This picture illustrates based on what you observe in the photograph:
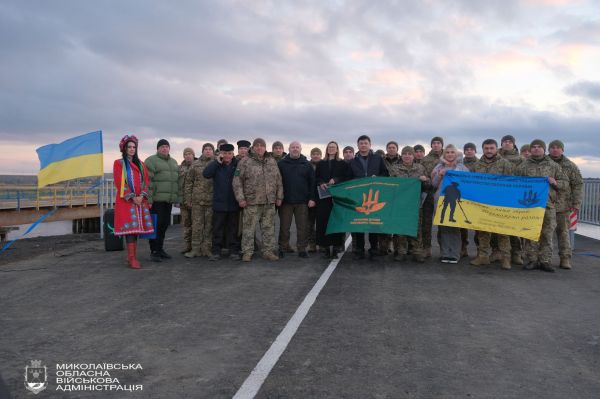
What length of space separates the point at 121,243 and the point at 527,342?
28.4ft

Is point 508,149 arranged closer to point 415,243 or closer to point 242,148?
point 415,243

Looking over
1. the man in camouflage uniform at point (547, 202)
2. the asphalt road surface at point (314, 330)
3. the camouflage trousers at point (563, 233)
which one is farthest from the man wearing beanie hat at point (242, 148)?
the camouflage trousers at point (563, 233)

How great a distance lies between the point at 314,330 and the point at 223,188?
5096 millimetres

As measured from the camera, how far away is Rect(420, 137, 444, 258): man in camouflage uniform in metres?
9.83

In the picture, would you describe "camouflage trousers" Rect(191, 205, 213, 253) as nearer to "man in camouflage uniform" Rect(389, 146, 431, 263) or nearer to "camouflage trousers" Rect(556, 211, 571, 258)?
"man in camouflage uniform" Rect(389, 146, 431, 263)

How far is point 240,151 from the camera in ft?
33.1

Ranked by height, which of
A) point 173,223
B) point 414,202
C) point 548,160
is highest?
point 548,160

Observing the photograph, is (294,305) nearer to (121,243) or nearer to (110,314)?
(110,314)

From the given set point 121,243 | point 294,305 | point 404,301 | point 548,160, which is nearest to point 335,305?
point 294,305

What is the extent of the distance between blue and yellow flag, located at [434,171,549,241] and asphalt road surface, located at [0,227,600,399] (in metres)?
1.00

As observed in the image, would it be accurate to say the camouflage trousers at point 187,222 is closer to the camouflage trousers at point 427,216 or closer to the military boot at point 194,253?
the military boot at point 194,253

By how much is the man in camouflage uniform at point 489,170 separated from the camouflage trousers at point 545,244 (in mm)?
419

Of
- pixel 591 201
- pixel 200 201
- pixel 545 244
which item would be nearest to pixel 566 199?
pixel 545 244

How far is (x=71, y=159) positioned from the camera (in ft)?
36.8
